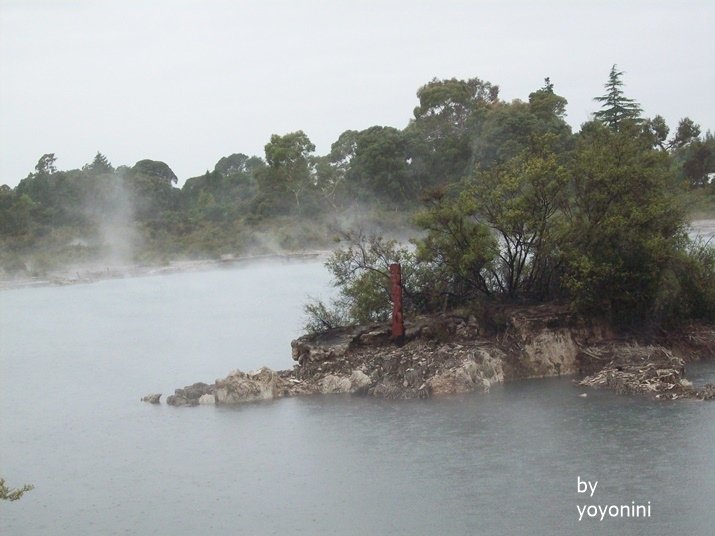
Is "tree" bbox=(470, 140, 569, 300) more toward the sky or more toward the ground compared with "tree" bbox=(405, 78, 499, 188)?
more toward the ground

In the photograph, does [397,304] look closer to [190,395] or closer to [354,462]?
[190,395]

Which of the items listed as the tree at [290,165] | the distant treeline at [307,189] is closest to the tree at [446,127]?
the distant treeline at [307,189]

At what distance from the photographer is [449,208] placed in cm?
2556

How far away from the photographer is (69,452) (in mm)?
22547

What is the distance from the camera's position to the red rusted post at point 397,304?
25344mm

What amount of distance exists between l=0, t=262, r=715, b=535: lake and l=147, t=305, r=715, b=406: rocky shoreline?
506 mm

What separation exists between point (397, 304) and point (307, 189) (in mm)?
58195

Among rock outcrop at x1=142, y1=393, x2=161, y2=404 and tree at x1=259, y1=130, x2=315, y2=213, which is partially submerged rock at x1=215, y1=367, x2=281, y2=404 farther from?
tree at x1=259, y1=130, x2=315, y2=213

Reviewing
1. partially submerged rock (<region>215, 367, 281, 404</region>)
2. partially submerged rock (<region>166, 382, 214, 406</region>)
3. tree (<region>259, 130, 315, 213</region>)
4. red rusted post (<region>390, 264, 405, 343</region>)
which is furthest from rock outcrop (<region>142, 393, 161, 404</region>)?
tree (<region>259, 130, 315, 213</region>)

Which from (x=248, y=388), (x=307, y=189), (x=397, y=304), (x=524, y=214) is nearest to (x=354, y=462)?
(x=248, y=388)

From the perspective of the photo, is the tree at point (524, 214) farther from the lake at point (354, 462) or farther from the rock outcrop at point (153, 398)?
the rock outcrop at point (153, 398)

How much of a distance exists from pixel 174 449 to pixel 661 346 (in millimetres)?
11008

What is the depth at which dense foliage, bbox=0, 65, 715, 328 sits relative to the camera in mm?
25094

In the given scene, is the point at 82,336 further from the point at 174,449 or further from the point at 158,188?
the point at 158,188
